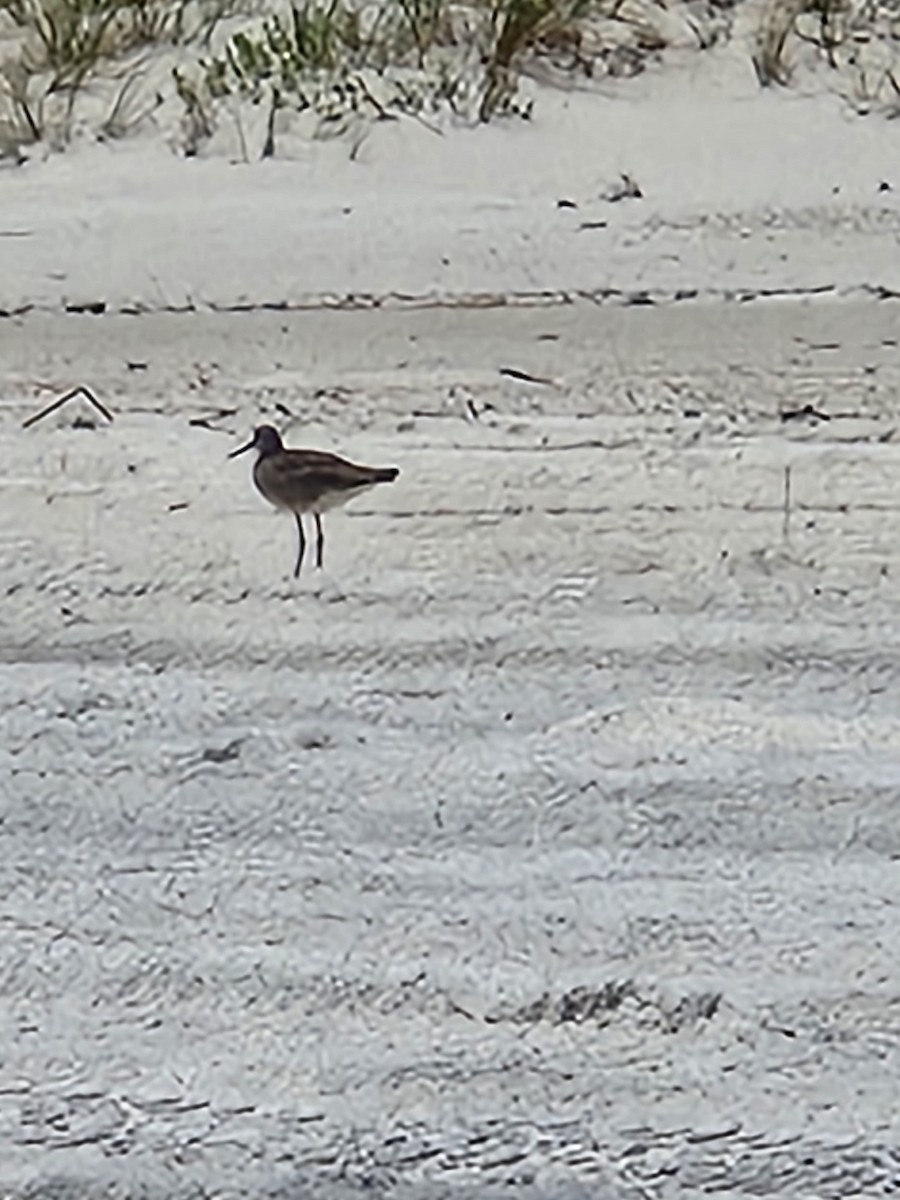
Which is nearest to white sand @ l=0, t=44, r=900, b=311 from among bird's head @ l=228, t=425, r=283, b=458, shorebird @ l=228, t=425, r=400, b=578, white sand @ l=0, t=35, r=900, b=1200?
white sand @ l=0, t=35, r=900, b=1200

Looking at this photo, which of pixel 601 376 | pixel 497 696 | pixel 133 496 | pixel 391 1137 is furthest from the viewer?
pixel 601 376

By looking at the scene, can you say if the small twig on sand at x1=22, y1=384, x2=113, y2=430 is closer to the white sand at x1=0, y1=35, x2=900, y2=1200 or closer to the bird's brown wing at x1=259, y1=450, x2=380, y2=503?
the white sand at x1=0, y1=35, x2=900, y2=1200

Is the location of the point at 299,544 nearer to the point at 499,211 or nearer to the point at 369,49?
the point at 499,211

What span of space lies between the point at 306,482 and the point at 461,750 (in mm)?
555

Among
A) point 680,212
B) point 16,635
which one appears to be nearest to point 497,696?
point 16,635

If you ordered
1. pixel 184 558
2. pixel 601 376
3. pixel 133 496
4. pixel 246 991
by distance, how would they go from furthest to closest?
pixel 601 376 → pixel 133 496 → pixel 184 558 → pixel 246 991

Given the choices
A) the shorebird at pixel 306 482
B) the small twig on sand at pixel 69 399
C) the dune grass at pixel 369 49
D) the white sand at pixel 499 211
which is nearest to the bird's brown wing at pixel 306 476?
the shorebird at pixel 306 482

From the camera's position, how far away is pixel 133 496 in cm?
273

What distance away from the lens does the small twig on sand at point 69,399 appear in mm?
3008

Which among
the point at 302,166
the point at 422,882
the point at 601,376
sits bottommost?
the point at 302,166

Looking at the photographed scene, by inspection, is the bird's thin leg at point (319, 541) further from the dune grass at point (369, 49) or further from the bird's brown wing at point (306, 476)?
the dune grass at point (369, 49)

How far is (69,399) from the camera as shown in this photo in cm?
310

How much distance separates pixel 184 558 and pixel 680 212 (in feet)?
5.29

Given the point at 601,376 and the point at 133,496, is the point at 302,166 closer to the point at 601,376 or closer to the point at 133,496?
the point at 601,376
